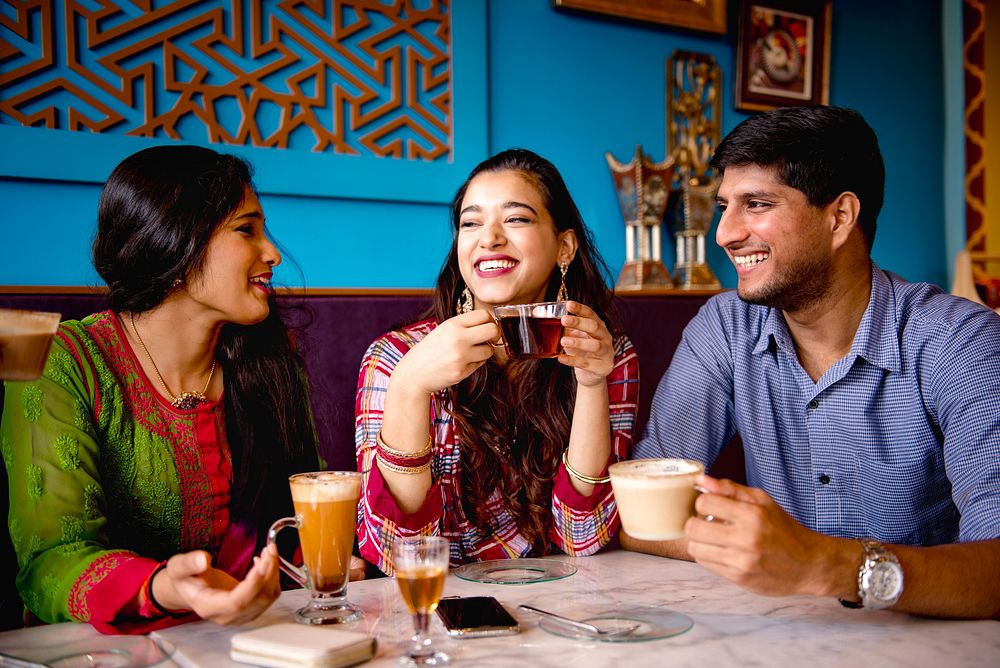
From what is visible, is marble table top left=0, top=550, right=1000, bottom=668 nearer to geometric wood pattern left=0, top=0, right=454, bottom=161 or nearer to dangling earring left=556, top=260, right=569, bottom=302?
dangling earring left=556, top=260, right=569, bottom=302

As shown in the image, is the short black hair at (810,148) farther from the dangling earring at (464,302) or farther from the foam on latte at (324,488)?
the foam on latte at (324,488)

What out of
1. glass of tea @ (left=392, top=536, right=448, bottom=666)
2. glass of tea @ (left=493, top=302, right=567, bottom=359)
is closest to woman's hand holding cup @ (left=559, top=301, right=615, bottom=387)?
glass of tea @ (left=493, top=302, right=567, bottom=359)

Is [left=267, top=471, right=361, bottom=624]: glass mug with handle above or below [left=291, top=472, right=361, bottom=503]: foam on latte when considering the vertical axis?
below

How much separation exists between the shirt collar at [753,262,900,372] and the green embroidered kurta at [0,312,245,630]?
4.22 ft

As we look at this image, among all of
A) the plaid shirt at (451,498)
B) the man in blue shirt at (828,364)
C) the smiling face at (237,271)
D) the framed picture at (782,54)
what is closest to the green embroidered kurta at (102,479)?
the smiling face at (237,271)

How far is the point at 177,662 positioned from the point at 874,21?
4764 mm

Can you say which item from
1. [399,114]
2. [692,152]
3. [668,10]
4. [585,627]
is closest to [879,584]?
[585,627]

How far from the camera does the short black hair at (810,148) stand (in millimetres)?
1958

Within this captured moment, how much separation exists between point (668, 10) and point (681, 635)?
3380 mm

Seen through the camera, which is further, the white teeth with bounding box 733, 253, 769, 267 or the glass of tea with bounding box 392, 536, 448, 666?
the white teeth with bounding box 733, 253, 769, 267

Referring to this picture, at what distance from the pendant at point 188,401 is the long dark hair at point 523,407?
58 cm

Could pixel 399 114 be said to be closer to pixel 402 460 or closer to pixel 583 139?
pixel 583 139

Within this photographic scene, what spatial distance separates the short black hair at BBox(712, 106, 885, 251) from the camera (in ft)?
6.42

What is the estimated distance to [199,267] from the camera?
1848 mm
